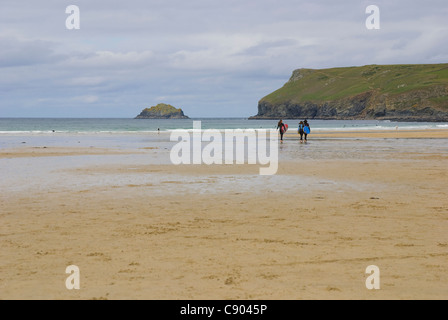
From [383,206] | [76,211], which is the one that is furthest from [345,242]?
[76,211]

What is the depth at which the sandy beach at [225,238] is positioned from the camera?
5666mm

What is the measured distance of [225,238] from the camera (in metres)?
7.90

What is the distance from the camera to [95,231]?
8438 millimetres

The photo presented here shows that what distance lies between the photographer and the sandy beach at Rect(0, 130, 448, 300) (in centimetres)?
567

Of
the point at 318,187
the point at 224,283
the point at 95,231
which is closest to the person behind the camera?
the point at 224,283
